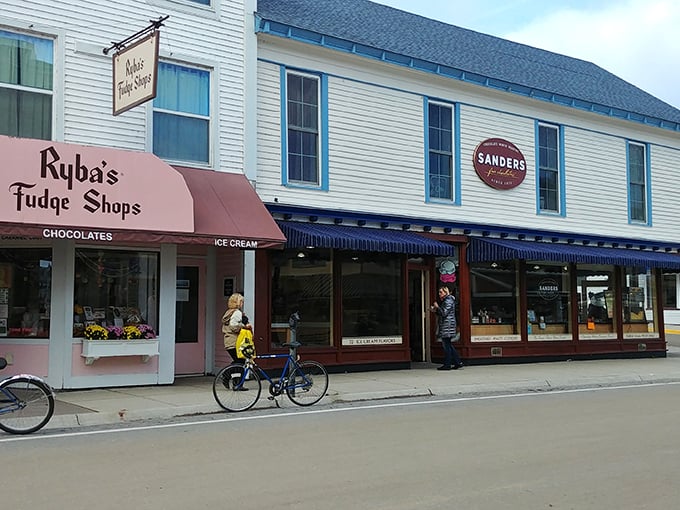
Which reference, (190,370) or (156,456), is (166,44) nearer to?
(190,370)

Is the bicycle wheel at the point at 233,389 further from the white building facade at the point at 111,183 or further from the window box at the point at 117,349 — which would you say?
the window box at the point at 117,349

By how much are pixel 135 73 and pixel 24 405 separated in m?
5.46

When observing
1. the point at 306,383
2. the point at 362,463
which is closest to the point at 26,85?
the point at 306,383

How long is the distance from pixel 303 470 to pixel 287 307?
808 cm

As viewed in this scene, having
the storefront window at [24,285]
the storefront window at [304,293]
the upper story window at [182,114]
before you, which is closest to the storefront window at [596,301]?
the storefront window at [304,293]

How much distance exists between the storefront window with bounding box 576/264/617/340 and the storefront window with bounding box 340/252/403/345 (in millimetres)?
5866

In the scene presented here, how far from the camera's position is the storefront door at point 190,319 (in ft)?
48.0

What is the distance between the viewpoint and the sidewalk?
10445 mm

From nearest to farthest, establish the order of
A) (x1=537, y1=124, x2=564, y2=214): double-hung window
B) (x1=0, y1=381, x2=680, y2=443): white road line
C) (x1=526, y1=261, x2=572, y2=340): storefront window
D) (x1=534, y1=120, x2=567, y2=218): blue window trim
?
(x1=0, y1=381, x2=680, y2=443): white road line < (x1=526, y1=261, x2=572, y2=340): storefront window < (x1=534, y1=120, x2=567, y2=218): blue window trim < (x1=537, y1=124, x2=564, y2=214): double-hung window

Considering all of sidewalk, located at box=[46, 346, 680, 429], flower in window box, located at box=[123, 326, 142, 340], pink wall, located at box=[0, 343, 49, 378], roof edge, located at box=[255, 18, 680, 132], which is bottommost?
sidewalk, located at box=[46, 346, 680, 429]

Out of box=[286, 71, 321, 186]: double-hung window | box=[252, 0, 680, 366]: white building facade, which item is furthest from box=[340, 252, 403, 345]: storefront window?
box=[286, 71, 321, 186]: double-hung window

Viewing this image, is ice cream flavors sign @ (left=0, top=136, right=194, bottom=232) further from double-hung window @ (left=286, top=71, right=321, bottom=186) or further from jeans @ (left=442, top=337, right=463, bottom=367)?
jeans @ (left=442, top=337, right=463, bottom=367)

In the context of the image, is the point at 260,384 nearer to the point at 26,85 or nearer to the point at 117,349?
the point at 117,349

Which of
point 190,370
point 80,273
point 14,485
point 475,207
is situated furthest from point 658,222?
point 14,485
